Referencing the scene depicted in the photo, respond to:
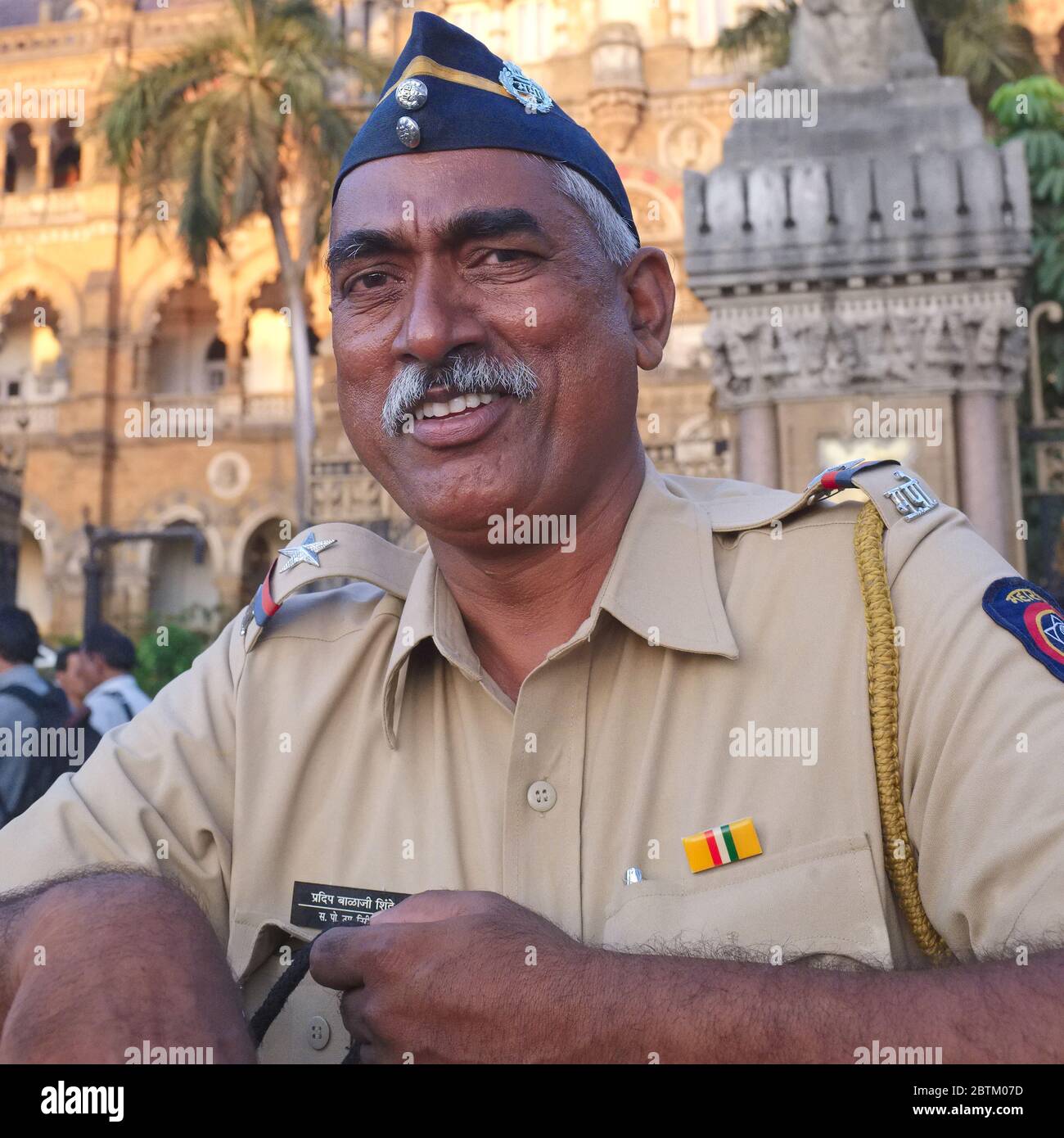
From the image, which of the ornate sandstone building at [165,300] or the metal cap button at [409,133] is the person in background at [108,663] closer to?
the metal cap button at [409,133]

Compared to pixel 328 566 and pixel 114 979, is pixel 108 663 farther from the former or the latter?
pixel 114 979

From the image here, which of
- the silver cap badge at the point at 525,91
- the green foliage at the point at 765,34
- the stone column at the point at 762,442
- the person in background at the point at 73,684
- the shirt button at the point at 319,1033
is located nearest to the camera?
the shirt button at the point at 319,1033

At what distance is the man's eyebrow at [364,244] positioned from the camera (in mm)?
1849

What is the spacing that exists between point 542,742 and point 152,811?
0.60 meters

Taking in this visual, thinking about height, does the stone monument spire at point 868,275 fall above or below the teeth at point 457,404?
above

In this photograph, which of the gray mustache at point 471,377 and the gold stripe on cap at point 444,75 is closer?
the gray mustache at point 471,377

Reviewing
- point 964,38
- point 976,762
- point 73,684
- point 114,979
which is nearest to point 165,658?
point 73,684

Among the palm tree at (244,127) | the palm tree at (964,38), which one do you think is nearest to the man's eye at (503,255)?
the palm tree at (964,38)

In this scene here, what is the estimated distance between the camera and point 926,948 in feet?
5.38

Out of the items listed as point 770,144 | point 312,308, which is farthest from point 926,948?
point 312,308

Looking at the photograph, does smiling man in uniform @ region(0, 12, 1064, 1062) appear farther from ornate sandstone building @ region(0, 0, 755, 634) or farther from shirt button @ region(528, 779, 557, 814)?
ornate sandstone building @ region(0, 0, 755, 634)

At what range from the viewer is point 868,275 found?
6.29m

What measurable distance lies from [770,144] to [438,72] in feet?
16.2

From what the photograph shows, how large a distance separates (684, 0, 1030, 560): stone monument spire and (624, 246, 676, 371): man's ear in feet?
14.0
